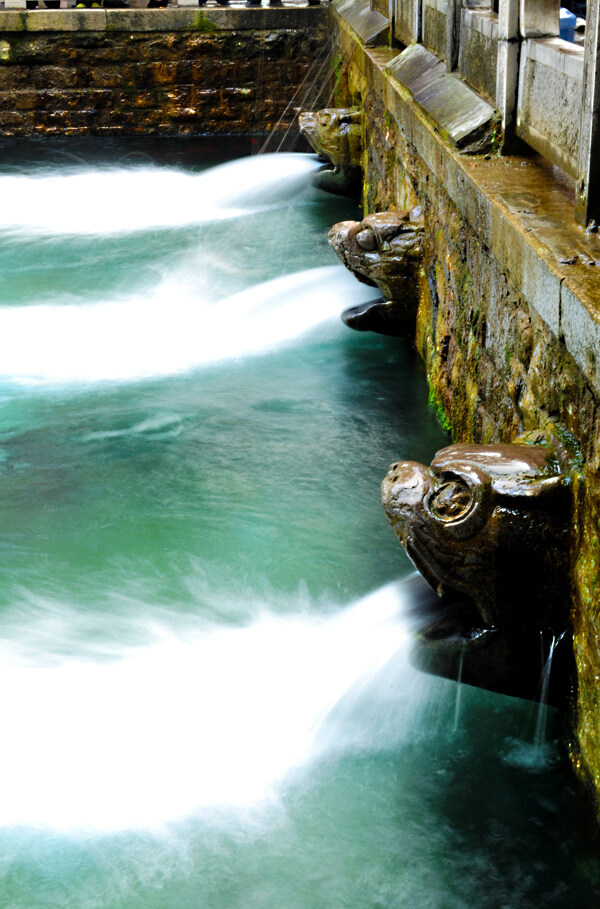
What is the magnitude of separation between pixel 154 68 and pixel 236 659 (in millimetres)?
11387

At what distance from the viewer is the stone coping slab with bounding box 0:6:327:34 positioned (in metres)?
12.9

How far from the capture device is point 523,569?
2848 mm

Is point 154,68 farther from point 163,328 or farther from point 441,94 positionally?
point 441,94

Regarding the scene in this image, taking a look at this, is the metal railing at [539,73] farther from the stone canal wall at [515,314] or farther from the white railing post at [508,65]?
the stone canal wall at [515,314]

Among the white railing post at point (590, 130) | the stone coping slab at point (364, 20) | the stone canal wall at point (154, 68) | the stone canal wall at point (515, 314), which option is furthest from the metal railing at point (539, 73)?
the stone canal wall at point (154, 68)

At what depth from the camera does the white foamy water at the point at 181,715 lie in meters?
2.98

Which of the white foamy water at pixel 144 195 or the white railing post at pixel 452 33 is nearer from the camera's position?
the white railing post at pixel 452 33

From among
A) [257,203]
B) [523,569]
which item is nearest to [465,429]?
[523,569]

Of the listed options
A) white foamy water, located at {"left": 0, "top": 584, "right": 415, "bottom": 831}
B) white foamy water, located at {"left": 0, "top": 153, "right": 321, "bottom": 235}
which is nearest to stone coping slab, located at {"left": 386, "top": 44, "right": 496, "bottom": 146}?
white foamy water, located at {"left": 0, "top": 584, "right": 415, "bottom": 831}

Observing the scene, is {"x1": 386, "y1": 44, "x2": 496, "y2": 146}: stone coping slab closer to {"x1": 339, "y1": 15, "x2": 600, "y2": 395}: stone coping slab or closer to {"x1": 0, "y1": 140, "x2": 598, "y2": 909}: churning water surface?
{"x1": 339, "y1": 15, "x2": 600, "y2": 395}: stone coping slab

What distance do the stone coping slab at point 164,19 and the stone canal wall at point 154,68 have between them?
0.04 feet

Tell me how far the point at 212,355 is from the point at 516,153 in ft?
8.53

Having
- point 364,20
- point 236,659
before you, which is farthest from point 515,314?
point 364,20

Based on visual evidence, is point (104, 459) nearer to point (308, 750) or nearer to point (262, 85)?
point (308, 750)
